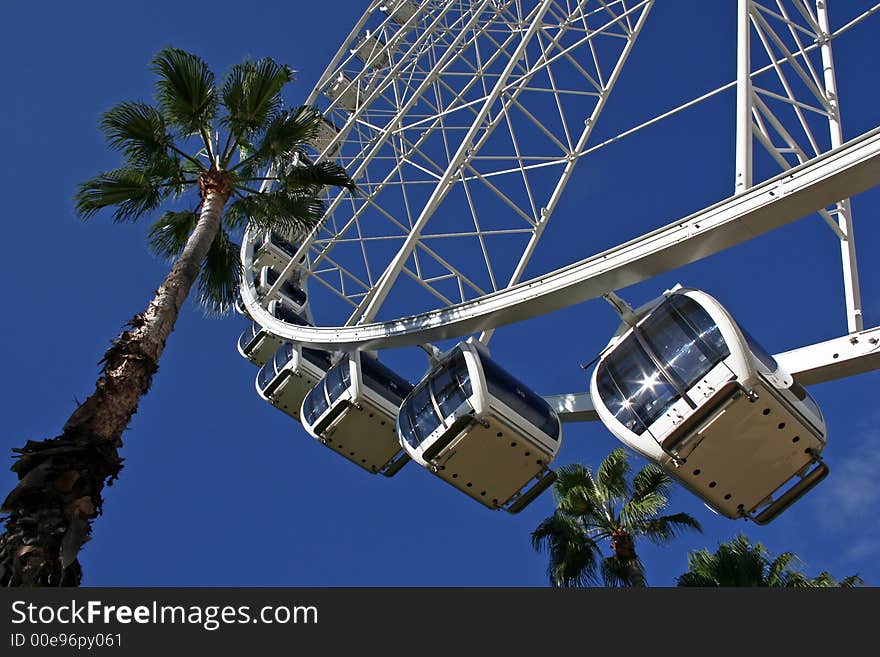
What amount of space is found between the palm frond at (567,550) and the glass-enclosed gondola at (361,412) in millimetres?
4694

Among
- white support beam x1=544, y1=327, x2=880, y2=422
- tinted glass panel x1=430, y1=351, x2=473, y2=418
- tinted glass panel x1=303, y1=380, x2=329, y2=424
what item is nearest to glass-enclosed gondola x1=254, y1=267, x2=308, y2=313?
tinted glass panel x1=303, y1=380, x2=329, y2=424

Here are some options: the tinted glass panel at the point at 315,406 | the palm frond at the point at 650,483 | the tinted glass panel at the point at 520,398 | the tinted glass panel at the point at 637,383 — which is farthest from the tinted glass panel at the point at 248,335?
the tinted glass panel at the point at 637,383

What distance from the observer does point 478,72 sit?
63.1ft

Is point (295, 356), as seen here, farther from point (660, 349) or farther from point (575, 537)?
point (660, 349)

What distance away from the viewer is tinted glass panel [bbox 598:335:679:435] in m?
9.92

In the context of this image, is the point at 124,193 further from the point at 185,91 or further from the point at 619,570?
the point at 619,570

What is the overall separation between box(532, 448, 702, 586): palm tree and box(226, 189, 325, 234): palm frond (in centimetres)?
859

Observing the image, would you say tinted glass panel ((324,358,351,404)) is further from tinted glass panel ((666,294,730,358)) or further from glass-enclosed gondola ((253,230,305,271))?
glass-enclosed gondola ((253,230,305,271))

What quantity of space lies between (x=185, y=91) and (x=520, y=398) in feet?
20.1

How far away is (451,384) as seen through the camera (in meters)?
12.0
